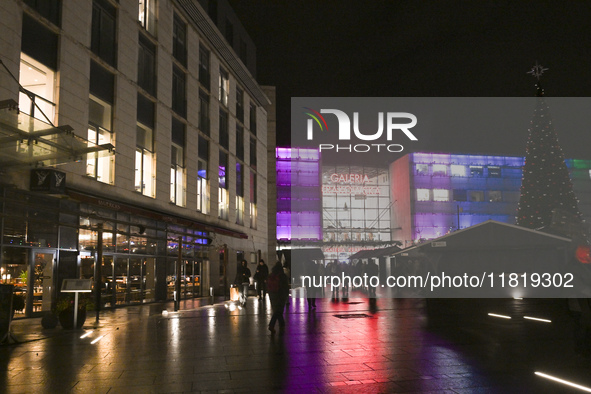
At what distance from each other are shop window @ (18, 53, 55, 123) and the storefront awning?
3.01m

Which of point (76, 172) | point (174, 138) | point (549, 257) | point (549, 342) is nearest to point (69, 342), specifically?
point (76, 172)

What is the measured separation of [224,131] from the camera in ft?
115

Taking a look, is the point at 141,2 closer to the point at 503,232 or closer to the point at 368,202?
the point at 503,232

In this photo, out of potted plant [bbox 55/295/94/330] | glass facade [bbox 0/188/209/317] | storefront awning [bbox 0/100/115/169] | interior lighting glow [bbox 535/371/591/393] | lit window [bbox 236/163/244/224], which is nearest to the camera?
interior lighting glow [bbox 535/371/591/393]

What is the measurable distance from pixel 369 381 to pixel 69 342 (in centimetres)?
702

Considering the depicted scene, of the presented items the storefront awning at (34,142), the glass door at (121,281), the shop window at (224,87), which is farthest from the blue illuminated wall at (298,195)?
the storefront awning at (34,142)

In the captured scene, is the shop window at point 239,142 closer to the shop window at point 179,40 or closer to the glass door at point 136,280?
the shop window at point 179,40

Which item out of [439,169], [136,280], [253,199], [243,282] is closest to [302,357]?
[243,282]

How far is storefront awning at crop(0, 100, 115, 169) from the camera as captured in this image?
1066 cm

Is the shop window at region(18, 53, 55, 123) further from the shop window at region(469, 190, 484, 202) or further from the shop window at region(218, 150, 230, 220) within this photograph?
the shop window at region(469, 190, 484, 202)

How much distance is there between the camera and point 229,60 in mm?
35594

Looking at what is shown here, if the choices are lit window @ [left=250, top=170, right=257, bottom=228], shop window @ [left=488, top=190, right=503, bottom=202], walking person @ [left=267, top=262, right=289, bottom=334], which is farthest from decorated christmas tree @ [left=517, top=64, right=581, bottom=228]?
walking person @ [left=267, top=262, right=289, bottom=334]

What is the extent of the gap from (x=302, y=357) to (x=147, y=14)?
20787mm

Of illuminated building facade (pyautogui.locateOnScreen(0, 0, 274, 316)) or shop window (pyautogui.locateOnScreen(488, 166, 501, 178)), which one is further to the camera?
shop window (pyautogui.locateOnScreen(488, 166, 501, 178))
